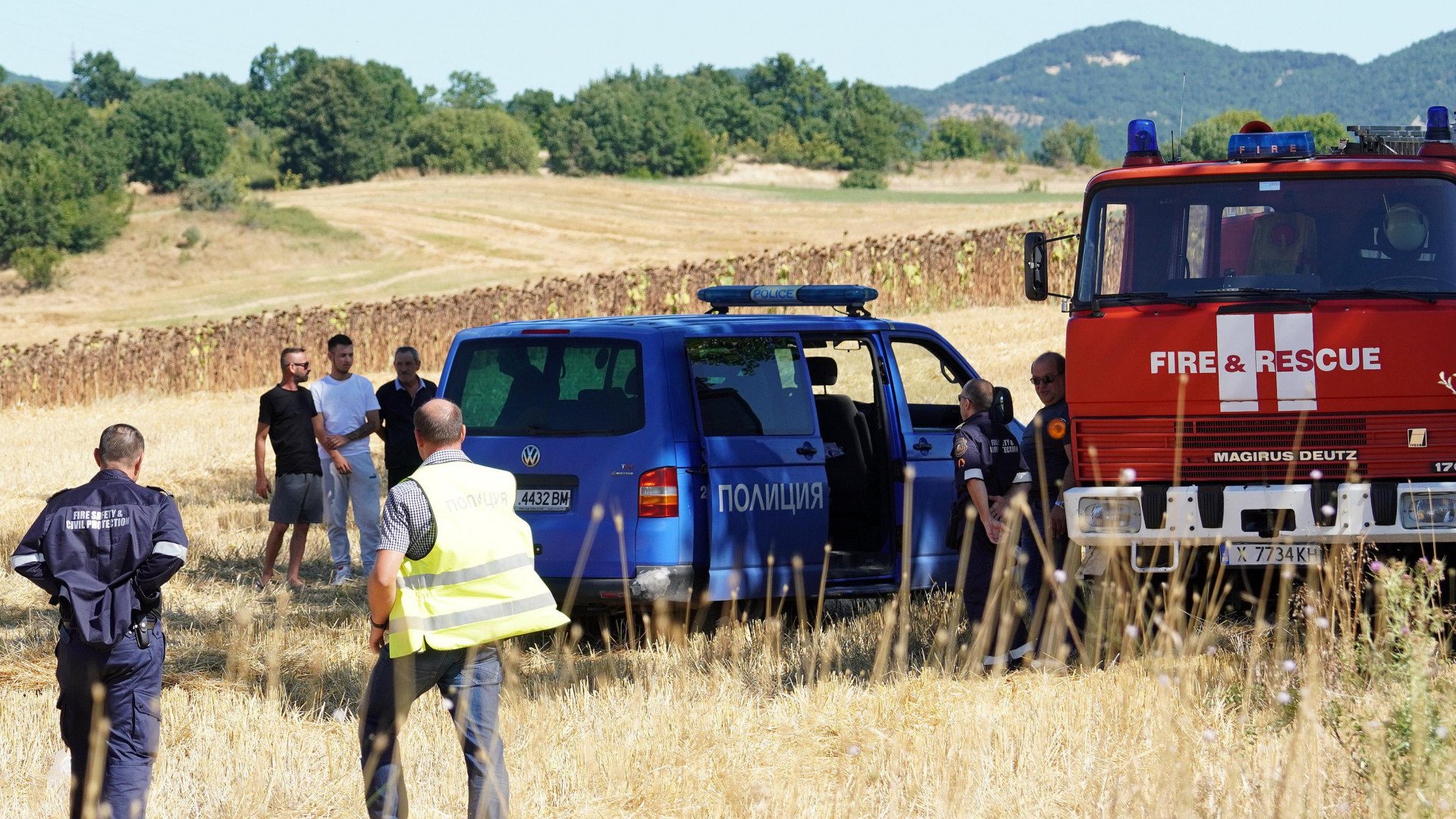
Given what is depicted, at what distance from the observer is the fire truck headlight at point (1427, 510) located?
7297 mm

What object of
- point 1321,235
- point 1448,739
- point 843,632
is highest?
point 1321,235

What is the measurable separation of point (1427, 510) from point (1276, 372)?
0.89 m

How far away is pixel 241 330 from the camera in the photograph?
94.7ft

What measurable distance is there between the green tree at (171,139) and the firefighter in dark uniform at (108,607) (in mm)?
97764

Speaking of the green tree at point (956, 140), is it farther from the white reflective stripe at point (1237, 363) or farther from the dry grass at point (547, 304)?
the white reflective stripe at point (1237, 363)

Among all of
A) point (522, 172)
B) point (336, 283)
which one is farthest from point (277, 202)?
point (522, 172)

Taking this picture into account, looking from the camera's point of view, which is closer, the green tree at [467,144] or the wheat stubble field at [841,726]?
the wheat stubble field at [841,726]

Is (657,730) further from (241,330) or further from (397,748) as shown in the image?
A: (241,330)

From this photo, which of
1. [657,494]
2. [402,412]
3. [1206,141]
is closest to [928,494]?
[657,494]

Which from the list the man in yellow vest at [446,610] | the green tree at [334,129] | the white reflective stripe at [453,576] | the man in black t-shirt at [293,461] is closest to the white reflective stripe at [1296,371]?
the man in yellow vest at [446,610]

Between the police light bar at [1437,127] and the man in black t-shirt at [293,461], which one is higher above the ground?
the police light bar at [1437,127]

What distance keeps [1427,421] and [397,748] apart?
15.9 ft

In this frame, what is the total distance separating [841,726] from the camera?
6633 millimetres

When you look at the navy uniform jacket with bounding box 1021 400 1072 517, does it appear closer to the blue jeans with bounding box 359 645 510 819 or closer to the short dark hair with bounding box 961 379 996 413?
the short dark hair with bounding box 961 379 996 413
